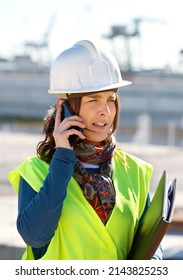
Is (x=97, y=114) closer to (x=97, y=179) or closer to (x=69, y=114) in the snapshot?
(x=69, y=114)

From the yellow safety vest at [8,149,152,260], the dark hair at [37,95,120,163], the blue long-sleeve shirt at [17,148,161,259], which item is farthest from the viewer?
the dark hair at [37,95,120,163]

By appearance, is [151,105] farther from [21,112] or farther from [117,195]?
[117,195]

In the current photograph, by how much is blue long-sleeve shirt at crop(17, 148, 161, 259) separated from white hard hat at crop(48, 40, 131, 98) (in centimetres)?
24

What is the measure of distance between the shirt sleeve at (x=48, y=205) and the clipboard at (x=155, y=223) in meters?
0.30

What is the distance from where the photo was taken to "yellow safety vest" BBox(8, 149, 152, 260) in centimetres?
244

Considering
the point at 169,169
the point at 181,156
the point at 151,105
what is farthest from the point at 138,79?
the point at 169,169

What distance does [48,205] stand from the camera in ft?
7.61

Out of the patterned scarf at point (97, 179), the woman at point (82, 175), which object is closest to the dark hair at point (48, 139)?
the woman at point (82, 175)

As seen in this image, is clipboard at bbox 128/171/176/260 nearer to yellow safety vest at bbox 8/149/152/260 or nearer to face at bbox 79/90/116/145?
yellow safety vest at bbox 8/149/152/260

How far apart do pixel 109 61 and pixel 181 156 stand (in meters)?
18.4

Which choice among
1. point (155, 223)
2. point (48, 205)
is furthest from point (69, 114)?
point (155, 223)

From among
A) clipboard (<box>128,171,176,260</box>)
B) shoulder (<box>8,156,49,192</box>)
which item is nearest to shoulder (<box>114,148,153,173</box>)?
clipboard (<box>128,171,176,260</box>)

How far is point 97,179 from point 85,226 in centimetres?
17

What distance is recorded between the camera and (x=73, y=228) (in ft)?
8.02
